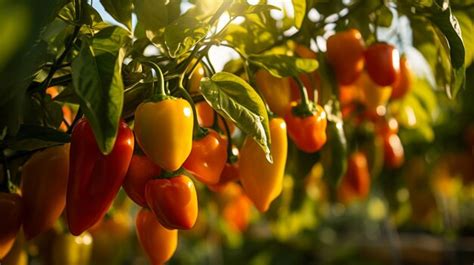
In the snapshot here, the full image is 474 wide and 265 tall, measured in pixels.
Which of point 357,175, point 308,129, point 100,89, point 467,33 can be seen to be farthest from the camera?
point 357,175

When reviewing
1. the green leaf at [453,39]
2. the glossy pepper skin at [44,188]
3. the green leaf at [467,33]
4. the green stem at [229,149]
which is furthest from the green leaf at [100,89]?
the green leaf at [467,33]

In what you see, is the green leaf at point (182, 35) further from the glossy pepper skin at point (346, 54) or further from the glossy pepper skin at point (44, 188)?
the glossy pepper skin at point (346, 54)

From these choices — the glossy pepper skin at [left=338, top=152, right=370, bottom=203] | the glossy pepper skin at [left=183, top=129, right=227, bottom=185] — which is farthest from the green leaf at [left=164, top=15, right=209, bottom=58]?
the glossy pepper skin at [left=338, top=152, right=370, bottom=203]

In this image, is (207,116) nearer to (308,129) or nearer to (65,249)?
(308,129)

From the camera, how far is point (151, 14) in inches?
31.8

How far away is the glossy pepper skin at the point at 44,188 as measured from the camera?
32.4 inches

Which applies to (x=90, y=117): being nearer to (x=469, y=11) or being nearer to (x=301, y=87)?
(x=301, y=87)

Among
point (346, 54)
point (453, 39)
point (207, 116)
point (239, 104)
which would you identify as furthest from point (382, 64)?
point (239, 104)

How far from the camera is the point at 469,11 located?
1.13 metres

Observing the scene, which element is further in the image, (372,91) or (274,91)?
(372,91)

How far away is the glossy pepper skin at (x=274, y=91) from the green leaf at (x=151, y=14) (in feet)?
0.79

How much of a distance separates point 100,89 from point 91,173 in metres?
0.14

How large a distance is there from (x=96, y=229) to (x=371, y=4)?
78cm

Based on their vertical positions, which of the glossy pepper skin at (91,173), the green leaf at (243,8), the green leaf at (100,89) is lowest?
the glossy pepper skin at (91,173)
